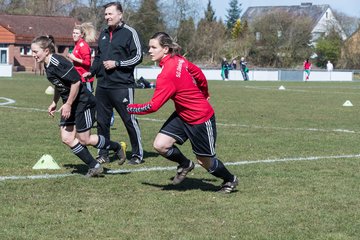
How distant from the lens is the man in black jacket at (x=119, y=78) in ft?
33.9

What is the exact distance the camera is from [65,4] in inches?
3999

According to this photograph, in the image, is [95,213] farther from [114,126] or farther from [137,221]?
[114,126]

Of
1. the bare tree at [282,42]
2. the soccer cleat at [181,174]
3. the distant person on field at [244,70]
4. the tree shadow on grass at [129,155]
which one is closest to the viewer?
the soccer cleat at [181,174]

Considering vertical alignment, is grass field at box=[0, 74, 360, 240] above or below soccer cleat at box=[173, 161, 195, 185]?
below

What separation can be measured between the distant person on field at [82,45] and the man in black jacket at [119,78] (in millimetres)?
1018

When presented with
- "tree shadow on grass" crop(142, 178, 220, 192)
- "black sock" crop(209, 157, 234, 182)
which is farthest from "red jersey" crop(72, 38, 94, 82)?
"black sock" crop(209, 157, 234, 182)

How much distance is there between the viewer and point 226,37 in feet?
304

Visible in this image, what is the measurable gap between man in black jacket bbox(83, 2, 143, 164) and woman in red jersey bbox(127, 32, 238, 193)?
221cm

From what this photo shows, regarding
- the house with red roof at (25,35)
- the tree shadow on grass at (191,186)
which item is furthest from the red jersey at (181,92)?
the house with red roof at (25,35)

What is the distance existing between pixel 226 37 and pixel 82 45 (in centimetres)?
8109

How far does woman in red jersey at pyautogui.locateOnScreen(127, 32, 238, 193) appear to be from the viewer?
785 centimetres

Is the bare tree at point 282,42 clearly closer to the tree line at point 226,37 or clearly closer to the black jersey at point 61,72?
the tree line at point 226,37

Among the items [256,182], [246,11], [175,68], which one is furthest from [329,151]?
[246,11]

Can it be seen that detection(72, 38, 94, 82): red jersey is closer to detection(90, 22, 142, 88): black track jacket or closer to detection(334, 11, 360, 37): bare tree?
detection(90, 22, 142, 88): black track jacket
